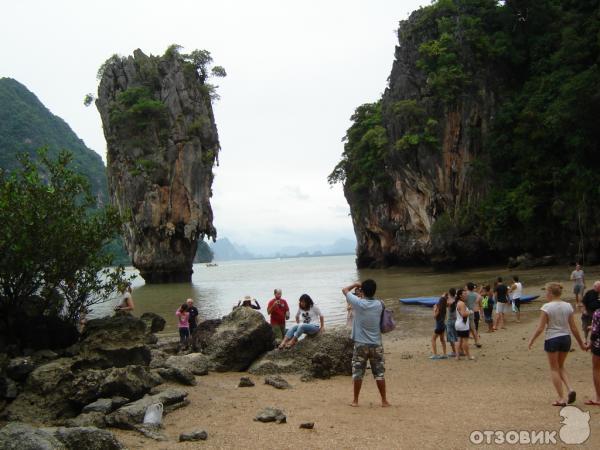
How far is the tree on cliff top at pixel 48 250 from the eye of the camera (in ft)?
28.8

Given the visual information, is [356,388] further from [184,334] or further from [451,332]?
[184,334]

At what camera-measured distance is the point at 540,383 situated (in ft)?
24.6

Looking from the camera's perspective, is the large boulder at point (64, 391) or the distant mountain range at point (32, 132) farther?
the distant mountain range at point (32, 132)

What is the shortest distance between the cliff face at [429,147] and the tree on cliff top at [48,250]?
30.5 m

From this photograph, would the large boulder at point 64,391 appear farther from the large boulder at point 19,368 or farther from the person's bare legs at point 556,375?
the person's bare legs at point 556,375

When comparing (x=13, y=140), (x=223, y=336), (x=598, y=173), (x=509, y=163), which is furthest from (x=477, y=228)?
(x=13, y=140)

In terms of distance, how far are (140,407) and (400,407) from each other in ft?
11.0

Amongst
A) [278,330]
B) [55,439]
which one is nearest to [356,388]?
[55,439]

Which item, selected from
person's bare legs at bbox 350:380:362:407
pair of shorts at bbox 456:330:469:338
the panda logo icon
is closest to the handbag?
person's bare legs at bbox 350:380:362:407

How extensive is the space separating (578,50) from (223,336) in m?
29.0

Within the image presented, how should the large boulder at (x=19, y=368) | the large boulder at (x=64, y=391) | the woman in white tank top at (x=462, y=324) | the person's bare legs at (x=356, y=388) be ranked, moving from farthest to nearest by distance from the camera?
the woman in white tank top at (x=462, y=324) < the large boulder at (x=19, y=368) < the large boulder at (x=64, y=391) < the person's bare legs at (x=356, y=388)

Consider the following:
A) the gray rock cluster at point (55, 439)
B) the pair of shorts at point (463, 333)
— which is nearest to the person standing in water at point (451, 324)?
the pair of shorts at point (463, 333)

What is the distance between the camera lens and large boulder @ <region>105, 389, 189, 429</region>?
19.4 feet

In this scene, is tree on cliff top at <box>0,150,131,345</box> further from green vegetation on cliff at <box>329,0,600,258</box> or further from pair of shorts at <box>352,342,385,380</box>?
green vegetation on cliff at <box>329,0,600,258</box>
